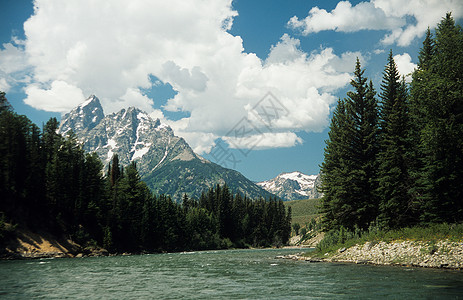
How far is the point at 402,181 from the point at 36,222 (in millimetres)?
74073

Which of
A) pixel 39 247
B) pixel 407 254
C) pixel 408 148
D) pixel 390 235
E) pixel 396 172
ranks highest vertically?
pixel 408 148

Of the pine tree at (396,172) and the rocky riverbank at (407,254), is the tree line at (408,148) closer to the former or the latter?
the pine tree at (396,172)

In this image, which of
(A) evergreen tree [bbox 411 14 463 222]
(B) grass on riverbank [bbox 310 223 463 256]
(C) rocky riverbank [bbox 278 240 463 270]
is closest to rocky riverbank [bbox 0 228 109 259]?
(B) grass on riverbank [bbox 310 223 463 256]

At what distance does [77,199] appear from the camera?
3359 inches

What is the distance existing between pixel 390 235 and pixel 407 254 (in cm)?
443

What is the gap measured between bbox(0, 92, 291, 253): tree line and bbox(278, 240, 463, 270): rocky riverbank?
64.3 m

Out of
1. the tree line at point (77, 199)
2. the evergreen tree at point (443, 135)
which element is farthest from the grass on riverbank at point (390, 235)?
the tree line at point (77, 199)

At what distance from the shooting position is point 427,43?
48.7 meters

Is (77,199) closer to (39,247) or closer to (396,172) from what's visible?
(39,247)

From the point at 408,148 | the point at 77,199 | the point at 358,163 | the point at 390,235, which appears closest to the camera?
the point at 390,235

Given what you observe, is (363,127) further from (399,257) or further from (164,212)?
(164,212)

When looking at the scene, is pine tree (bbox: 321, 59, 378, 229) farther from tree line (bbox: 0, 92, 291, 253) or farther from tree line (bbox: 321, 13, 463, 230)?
tree line (bbox: 0, 92, 291, 253)

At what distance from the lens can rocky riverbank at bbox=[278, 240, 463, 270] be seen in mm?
27969

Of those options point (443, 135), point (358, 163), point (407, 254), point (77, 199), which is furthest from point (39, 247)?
point (443, 135)
